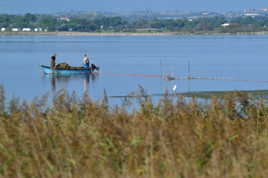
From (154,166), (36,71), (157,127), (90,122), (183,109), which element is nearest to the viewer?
(154,166)

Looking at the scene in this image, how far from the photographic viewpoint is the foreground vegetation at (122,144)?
7801 millimetres

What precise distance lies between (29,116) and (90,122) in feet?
2.50

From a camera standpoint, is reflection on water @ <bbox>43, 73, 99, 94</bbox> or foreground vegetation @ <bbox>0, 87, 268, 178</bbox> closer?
foreground vegetation @ <bbox>0, 87, 268, 178</bbox>

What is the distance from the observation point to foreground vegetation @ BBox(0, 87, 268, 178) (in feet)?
25.6

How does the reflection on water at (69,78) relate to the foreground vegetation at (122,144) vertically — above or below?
below

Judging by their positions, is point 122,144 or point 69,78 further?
point 69,78

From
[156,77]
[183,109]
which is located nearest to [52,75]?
[156,77]

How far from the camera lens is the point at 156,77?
56844 millimetres

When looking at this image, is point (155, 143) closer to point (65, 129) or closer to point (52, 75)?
point (65, 129)

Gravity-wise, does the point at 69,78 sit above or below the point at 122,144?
below

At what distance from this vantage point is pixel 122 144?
8.67m

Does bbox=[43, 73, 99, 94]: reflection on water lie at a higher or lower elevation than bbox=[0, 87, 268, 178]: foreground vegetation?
lower

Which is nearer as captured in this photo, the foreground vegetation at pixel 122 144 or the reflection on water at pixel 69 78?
the foreground vegetation at pixel 122 144

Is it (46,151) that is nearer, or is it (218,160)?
(218,160)
